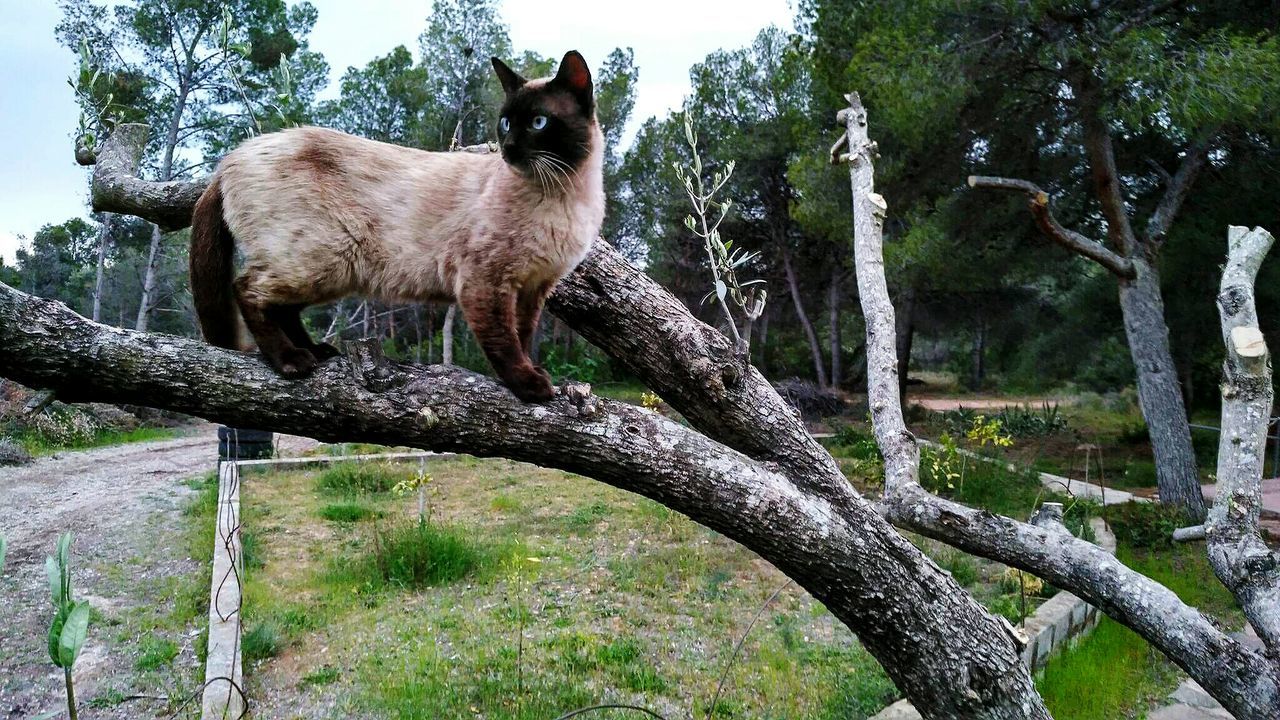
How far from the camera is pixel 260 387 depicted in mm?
1569

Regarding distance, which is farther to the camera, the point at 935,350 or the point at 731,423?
the point at 935,350

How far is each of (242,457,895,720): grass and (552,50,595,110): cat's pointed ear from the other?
91.4 inches

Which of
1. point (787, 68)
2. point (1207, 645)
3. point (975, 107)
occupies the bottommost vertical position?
point (1207, 645)

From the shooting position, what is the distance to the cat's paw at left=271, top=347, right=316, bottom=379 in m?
1.61

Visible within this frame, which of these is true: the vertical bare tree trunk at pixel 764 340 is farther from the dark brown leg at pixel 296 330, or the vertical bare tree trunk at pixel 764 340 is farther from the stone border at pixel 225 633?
the dark brown leg at pixel 296 330

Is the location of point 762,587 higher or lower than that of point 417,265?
lower

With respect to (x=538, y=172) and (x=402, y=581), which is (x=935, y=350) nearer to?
(x=402, y=581)

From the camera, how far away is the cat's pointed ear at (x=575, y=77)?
192 cm

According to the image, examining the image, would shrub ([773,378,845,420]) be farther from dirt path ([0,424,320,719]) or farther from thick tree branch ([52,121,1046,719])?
thick tree branch ([52,121,1046,719])

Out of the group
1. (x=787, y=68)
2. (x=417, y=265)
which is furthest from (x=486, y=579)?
(x=787, y=68)

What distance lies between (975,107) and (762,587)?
5.24 m

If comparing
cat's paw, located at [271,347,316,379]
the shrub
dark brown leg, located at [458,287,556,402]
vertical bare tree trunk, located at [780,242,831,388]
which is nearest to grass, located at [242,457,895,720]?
dark brown leg, located at [458,287,556,402]

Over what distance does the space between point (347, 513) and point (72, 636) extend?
495 centimetres

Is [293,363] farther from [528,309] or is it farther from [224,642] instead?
[224,642]
